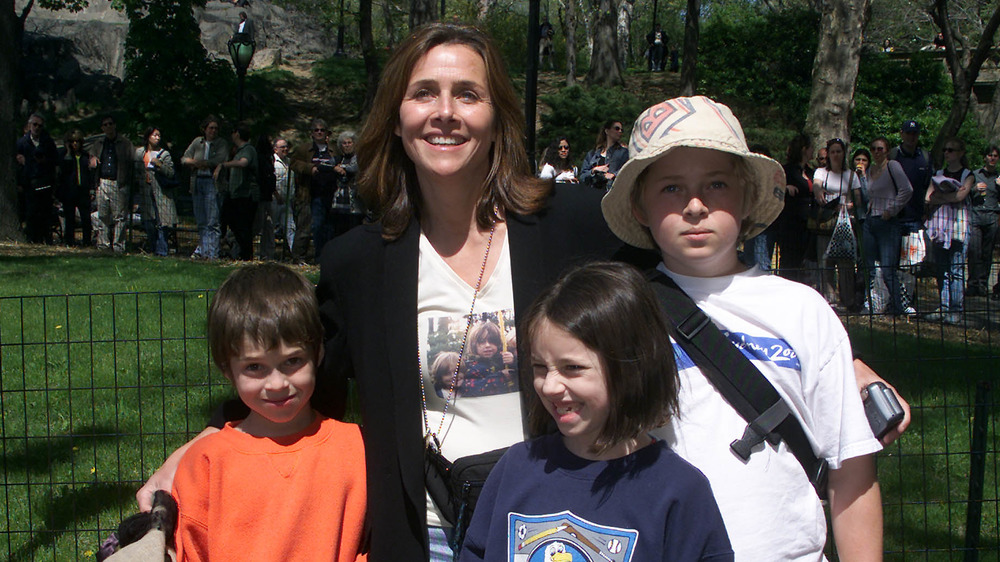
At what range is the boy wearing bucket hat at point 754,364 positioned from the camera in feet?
6.54

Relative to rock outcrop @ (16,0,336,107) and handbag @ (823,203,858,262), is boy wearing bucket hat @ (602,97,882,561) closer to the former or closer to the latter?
handbag @ (823,203,858,262)

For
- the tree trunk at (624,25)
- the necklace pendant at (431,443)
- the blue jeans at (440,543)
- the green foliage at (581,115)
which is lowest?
the blue jeans at (440,543)

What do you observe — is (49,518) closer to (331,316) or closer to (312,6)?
(331,316)

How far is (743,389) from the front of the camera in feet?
6.57

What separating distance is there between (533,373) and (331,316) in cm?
69

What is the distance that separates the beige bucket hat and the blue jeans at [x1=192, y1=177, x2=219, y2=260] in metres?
11.7

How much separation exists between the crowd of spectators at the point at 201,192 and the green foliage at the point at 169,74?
724 centimetres

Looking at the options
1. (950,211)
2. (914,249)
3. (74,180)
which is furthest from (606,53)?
(914,249)

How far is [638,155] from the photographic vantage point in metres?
2.20

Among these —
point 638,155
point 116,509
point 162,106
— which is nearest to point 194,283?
point 116,509

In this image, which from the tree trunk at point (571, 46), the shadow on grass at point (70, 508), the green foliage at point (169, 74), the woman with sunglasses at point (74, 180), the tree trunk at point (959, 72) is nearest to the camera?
the shadow on grass at point (70, 508)

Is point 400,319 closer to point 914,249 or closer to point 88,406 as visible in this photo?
point 88,406

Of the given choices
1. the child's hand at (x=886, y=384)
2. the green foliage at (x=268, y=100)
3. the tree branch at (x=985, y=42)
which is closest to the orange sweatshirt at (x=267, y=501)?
the child's hand at (x=886, y=384)

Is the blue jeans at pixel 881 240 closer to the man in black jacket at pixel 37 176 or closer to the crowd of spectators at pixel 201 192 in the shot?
the crowd of spectators at pixel 201 192
